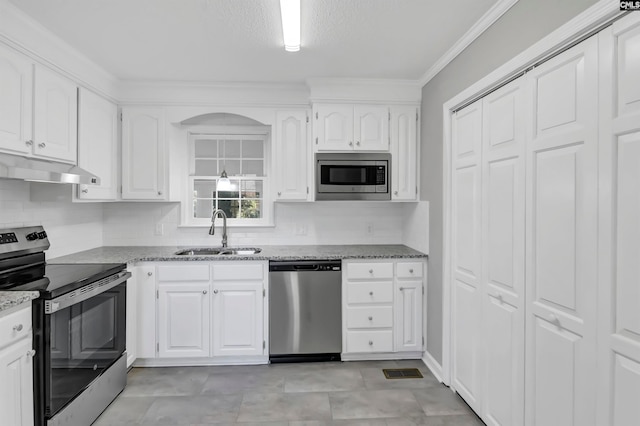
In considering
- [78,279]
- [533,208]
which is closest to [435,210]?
[533,208]

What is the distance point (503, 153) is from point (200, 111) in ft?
8.57

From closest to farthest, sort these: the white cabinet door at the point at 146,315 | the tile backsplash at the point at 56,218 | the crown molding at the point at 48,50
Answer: the crown molding at the point at 48,50 → the tile backsplash at the point at 56,218 → the white cabinet door at the point at 146,315

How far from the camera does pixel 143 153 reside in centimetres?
328

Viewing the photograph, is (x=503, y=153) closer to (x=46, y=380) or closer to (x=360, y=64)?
(x=360, y=64)

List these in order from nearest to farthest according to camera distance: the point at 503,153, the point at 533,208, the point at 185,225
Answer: the point at 533,208 < the point at 503,153 < the point at 185,225

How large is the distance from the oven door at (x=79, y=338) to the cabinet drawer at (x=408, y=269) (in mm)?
2194

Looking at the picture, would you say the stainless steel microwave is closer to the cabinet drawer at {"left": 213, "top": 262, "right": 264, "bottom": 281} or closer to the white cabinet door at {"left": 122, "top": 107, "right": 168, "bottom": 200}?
the cabinet drawer at {"left": 213, "top": 262, "right": 264, "bottom": 281}

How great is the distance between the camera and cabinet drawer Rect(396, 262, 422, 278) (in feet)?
10.3

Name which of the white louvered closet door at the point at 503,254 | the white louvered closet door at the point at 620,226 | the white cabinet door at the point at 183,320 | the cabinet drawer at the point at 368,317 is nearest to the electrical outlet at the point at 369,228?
the cabinet drawer at the point at 368,317

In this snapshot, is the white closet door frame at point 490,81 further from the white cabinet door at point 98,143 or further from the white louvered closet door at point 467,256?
the white cabinet door at point 98,143

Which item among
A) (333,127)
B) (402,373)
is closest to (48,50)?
(333,127)

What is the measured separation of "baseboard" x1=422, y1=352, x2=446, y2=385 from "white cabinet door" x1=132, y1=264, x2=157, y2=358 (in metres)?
2.33

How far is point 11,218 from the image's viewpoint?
97.3 inches

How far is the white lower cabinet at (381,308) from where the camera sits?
309 cm
